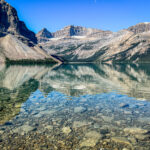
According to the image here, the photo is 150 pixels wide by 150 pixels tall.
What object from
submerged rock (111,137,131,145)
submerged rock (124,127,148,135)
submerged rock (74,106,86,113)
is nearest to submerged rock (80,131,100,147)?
submerged rock (111,137,131,145)

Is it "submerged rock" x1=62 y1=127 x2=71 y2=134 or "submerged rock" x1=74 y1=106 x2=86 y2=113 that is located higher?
"submerged rock" x1=74 y1=106 x2=86 y2=113

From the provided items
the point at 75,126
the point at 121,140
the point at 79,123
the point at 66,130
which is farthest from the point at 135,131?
the point at 66,130

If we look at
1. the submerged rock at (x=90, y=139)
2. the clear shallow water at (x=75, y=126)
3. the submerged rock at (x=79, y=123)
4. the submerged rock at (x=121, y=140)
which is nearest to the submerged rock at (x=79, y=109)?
the clear shallow water at (x=75, y=126)

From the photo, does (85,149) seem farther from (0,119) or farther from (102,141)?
(0,119)

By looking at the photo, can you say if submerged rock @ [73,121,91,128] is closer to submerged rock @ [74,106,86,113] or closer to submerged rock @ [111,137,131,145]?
submerged rock @ [74,106,86,113]

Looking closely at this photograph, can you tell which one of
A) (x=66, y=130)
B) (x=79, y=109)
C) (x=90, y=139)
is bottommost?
(x=90, y=139)

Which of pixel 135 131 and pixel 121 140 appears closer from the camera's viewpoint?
pixel 121 140

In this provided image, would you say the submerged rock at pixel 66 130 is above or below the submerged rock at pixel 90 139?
above

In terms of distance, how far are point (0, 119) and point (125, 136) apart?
14.0 m

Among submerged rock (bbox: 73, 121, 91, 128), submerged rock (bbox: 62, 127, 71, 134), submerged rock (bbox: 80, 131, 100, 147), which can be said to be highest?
submerged rock (bbox: 73, 121, 91, 128)

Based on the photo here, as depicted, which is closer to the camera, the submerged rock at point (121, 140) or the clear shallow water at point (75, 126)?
the clear shallow water at point (75, 126)

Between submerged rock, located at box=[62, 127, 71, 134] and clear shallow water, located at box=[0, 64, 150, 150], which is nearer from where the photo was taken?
clear shallow water, located at box=[0, 64, 150, 150]

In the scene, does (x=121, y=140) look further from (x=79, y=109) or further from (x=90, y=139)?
(x=79, y=109)

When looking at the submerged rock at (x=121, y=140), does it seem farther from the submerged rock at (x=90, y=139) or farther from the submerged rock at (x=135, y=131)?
the submerged rock at (x=135, y=131)
